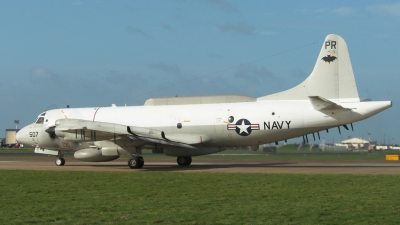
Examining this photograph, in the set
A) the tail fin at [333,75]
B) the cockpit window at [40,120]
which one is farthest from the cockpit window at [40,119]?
the tail fin at [333,75]

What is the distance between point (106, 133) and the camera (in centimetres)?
2873

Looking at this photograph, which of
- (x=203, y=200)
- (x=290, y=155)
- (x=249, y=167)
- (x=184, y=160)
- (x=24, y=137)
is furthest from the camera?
(x=290, y=155)

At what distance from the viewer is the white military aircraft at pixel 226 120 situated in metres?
28.0

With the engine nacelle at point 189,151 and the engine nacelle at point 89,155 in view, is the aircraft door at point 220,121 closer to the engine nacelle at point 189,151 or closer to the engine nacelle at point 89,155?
the engine nacelle at point 189,151

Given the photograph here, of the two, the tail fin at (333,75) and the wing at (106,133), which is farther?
the wing at (106,133)

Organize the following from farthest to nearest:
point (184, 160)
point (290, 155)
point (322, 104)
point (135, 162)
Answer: point (290, 155)
point (184, 160)
point (135, 162)
point (322, 104)

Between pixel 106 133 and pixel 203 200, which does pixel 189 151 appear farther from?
pixel 203 200

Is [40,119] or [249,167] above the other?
[40,119]

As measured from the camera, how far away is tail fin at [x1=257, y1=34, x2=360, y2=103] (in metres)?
28.1

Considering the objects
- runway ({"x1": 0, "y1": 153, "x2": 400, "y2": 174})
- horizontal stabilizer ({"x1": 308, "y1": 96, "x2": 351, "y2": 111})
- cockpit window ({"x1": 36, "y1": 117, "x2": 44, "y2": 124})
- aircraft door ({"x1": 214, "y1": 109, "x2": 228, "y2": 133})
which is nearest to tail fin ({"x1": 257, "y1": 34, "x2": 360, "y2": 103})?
horizontal stabilizer ({"x1": 308, "y1": 96, "x2": 351, "y2": 111})

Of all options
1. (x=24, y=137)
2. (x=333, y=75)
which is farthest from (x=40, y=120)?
(x=333, y=75)

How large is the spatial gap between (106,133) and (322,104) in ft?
40.3

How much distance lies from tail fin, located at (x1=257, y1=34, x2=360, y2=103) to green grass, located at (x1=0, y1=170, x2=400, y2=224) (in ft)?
22.3

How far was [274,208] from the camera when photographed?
13180mm
